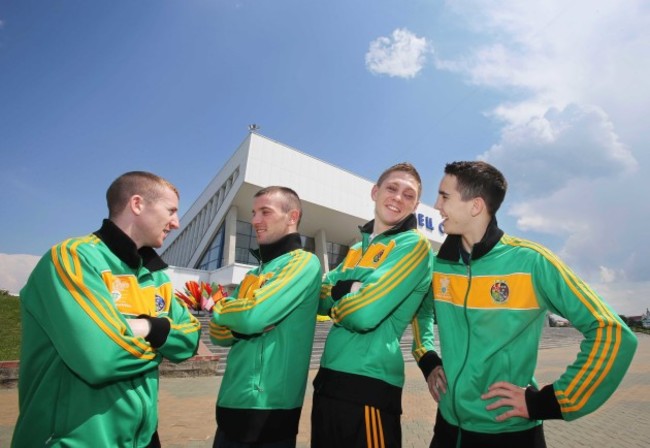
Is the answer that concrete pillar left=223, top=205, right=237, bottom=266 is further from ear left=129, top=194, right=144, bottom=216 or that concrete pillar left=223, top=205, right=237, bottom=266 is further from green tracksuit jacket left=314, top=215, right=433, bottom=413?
green tracksuit jacket left=314, top=215, right=433, bottom=413

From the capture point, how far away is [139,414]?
1.79 m

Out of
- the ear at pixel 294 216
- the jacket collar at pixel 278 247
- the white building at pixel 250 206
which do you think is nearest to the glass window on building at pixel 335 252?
the white building at pixel 250 206

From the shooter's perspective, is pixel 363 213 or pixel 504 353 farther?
pixel 363 213

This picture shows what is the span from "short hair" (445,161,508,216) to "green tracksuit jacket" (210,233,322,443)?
105 centimetres

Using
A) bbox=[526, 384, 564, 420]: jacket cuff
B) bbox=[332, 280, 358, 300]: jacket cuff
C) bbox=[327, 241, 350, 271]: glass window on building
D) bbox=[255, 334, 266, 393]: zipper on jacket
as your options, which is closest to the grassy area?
bbox=[255, 334, 266, 393]: zipper on jacket

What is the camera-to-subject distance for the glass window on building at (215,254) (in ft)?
94.0

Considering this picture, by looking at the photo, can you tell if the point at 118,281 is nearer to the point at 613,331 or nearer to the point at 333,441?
the point at 333,441

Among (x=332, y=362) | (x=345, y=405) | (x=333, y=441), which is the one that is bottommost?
(x=333, y=441)

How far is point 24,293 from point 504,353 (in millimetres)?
2332

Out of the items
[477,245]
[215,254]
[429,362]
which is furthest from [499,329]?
[215,254]

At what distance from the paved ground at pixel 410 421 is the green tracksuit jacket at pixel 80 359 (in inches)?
129

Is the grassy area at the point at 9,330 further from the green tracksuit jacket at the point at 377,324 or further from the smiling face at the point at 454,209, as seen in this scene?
the smiling face at the point at 454,209

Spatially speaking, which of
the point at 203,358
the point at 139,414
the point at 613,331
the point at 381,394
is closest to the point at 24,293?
the point at 139,414

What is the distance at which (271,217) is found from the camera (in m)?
2.53
